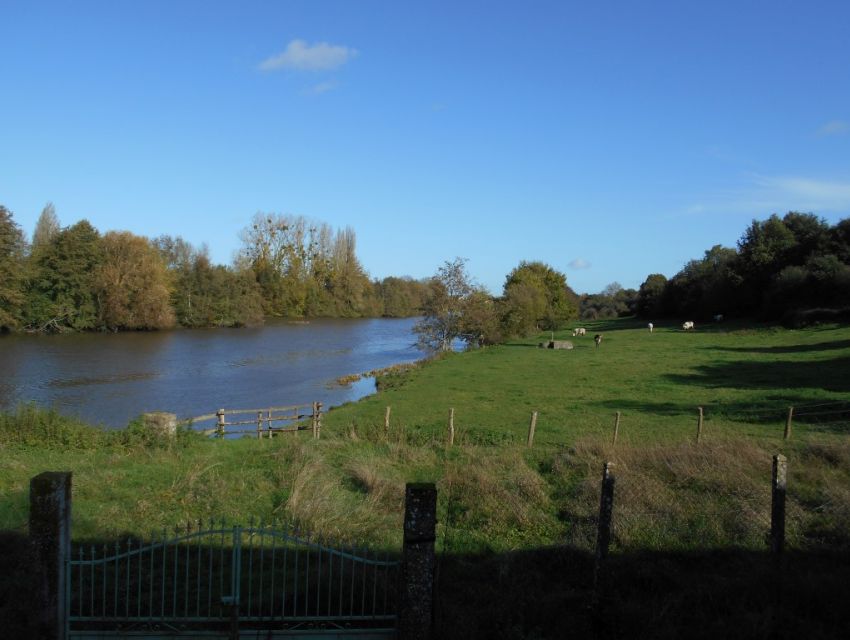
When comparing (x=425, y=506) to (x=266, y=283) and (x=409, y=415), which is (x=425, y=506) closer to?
(x=409, y=415)

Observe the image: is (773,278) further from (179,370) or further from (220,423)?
(220,423)

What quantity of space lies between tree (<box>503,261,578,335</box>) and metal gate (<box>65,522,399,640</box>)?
5544 cm

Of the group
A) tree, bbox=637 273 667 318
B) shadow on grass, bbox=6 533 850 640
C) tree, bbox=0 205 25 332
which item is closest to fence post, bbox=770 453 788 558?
shadow on grass, bbox=6 533 850 640

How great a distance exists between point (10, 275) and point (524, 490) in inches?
2463

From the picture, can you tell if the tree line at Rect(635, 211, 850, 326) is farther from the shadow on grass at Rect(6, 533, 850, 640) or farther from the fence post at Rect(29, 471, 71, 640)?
the fence post at Rect(29, 471, 71, 640)

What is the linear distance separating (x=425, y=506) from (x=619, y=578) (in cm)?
282

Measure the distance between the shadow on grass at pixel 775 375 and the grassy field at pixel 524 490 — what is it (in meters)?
2.88

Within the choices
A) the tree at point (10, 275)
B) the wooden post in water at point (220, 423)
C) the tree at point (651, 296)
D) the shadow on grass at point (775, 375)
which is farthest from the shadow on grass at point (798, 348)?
the tree at point (10, 275)

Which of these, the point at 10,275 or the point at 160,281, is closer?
the point at 10,275

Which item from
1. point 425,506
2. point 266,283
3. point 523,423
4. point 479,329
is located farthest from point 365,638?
point 266,283

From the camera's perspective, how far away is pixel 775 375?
30.2 m

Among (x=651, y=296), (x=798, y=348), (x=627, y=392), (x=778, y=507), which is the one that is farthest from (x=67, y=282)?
(x=651, y=296)

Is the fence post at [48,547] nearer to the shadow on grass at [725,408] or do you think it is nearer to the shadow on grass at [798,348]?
the shadow on grass at [725,408]

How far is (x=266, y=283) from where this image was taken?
103m
